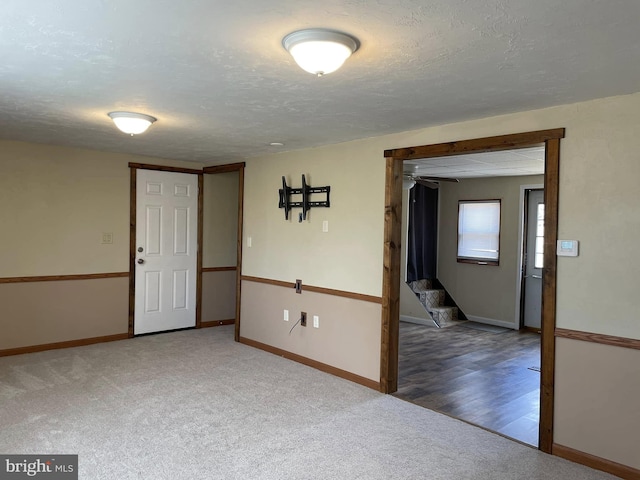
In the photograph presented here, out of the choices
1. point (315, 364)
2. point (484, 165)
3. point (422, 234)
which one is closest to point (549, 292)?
point (315, 364)

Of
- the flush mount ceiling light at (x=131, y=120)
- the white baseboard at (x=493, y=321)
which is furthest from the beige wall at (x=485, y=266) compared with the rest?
the flush mount ceiling light at (x=131, y=120)

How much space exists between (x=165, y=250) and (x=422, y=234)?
4.05 metres

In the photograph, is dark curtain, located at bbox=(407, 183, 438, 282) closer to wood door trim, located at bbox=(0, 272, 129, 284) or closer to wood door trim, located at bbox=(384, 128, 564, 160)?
wood door trim, located at bbox=(384, 128, 564, 160)

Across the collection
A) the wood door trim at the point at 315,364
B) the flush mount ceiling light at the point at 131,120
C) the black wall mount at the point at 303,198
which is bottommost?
the wood door trim at the point at 315,364

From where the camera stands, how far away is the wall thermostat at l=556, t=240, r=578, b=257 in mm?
2897

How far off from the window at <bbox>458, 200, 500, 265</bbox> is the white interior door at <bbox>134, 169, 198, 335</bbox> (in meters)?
4.20

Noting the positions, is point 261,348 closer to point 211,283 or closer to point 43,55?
point 211,283

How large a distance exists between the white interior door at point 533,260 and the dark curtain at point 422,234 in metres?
1.51

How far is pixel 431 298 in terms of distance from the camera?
750 centimetres

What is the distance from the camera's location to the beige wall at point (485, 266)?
690 cm

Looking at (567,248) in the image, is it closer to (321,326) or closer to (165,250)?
(321,326)

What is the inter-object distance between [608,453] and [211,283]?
194 inches

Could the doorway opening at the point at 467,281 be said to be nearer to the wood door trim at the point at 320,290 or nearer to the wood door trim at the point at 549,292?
the wood door trim at the point at 320,290

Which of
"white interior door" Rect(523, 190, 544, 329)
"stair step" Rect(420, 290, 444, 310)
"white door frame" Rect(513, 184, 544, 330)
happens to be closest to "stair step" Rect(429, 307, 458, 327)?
"stair step" Rect(420, 290, 444, 310)
